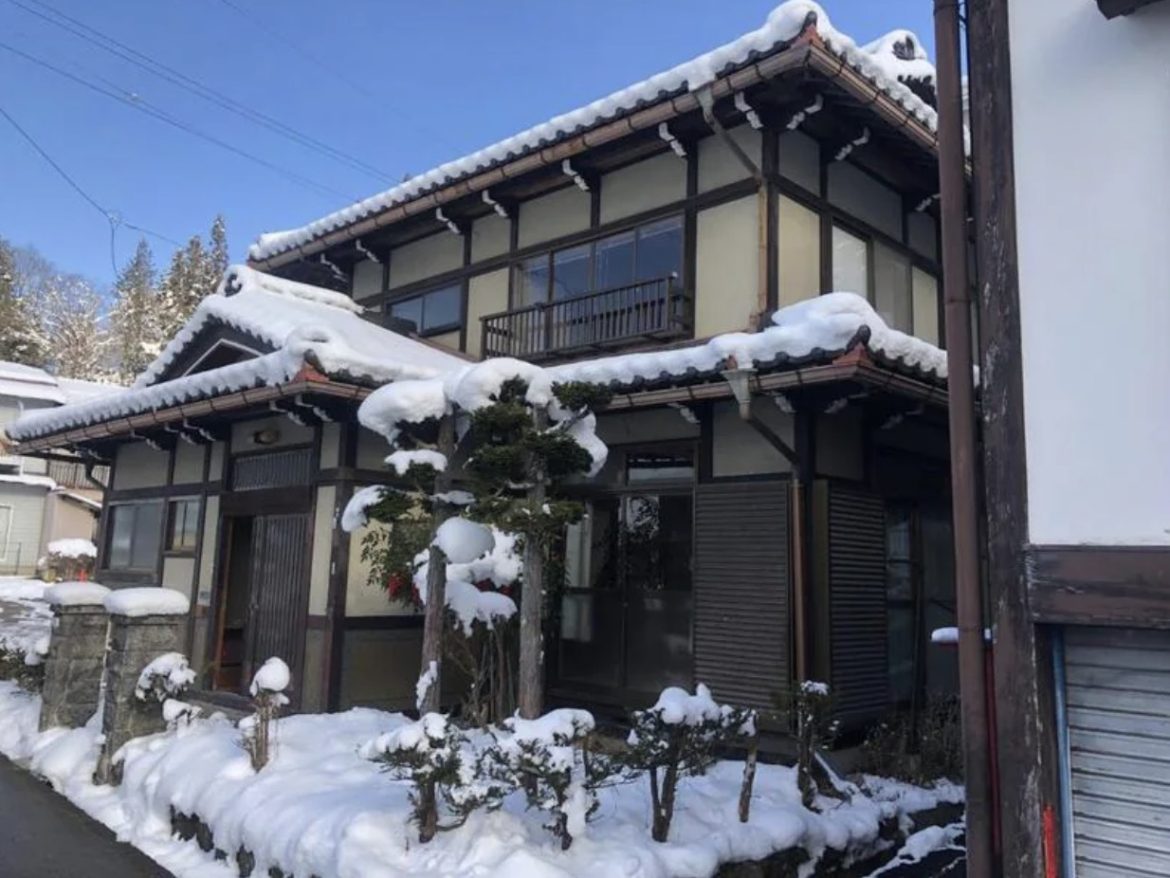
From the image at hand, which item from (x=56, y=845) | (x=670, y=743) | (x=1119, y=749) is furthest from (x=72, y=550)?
(x=1119, y=749)

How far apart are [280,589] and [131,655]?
2.04 m

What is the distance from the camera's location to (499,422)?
15.9 feet

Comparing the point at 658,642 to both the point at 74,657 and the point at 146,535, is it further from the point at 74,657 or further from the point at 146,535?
the point at 146,535

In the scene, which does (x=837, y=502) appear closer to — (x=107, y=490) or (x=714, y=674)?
(x=714, y=674)

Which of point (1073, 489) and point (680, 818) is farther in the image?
point (680, 818)

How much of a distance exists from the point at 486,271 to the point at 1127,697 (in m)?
8.45

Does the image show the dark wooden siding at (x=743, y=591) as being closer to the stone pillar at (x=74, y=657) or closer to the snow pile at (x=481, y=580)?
the snow pile at (x=481, y=580)

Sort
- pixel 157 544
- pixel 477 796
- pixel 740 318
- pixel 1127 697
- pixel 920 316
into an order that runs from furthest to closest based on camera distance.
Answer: pixel 157 544
pixel 920 316
pixel 740 318
pixel 477 796
pixel 1127 697

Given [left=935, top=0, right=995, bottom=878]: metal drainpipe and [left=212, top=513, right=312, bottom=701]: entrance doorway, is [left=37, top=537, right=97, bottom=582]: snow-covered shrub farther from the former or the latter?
[left=935, top=0, right=995, bottom=878]: metal drainpipe

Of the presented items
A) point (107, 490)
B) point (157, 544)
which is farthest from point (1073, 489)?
point (107, 490)

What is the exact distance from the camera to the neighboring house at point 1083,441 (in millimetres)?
2875

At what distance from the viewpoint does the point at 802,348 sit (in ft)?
19.4

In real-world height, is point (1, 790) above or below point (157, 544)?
below

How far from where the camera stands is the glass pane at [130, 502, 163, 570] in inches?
446
